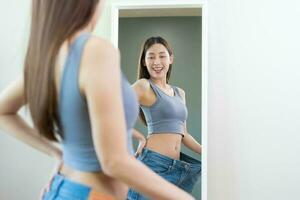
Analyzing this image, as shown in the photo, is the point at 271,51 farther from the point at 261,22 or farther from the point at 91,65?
the point at 91,65

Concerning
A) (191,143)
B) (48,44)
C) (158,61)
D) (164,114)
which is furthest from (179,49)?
(48,44)

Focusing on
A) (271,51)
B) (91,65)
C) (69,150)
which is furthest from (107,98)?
(271,51)

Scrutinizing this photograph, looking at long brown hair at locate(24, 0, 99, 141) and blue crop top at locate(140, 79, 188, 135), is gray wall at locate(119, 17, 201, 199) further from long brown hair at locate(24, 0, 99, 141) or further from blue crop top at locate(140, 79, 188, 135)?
long brown hair at locate(24, 0, 99, 141)

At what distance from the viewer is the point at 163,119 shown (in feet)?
5.41

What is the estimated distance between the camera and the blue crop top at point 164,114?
1648 mm

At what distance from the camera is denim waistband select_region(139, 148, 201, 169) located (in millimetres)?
1658

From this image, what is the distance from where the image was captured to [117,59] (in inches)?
29.2

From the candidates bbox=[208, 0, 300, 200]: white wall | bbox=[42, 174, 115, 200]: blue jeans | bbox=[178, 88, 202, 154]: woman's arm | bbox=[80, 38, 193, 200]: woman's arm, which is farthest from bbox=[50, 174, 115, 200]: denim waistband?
bbox=[208, 0, 300, 200]: white wall

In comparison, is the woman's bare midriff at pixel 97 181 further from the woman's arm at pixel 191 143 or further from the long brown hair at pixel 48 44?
the woman's arm at pixel 191 143

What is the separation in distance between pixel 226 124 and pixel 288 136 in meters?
0.28

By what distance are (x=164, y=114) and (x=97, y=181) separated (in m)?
0.85

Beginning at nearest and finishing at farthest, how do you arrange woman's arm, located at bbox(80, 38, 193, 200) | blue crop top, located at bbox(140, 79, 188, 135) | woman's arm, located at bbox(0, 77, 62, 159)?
woman's arm, located at bbox(80, 38, 193, 200) < woman's arm, located at bbox(0, 77, 62, 159) < blue crop top, located at bbox(140, 79, 188, 135)

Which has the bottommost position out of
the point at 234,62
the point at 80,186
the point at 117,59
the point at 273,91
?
the point at 80,186

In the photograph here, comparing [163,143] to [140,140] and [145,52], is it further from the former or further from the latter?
[145,52]
